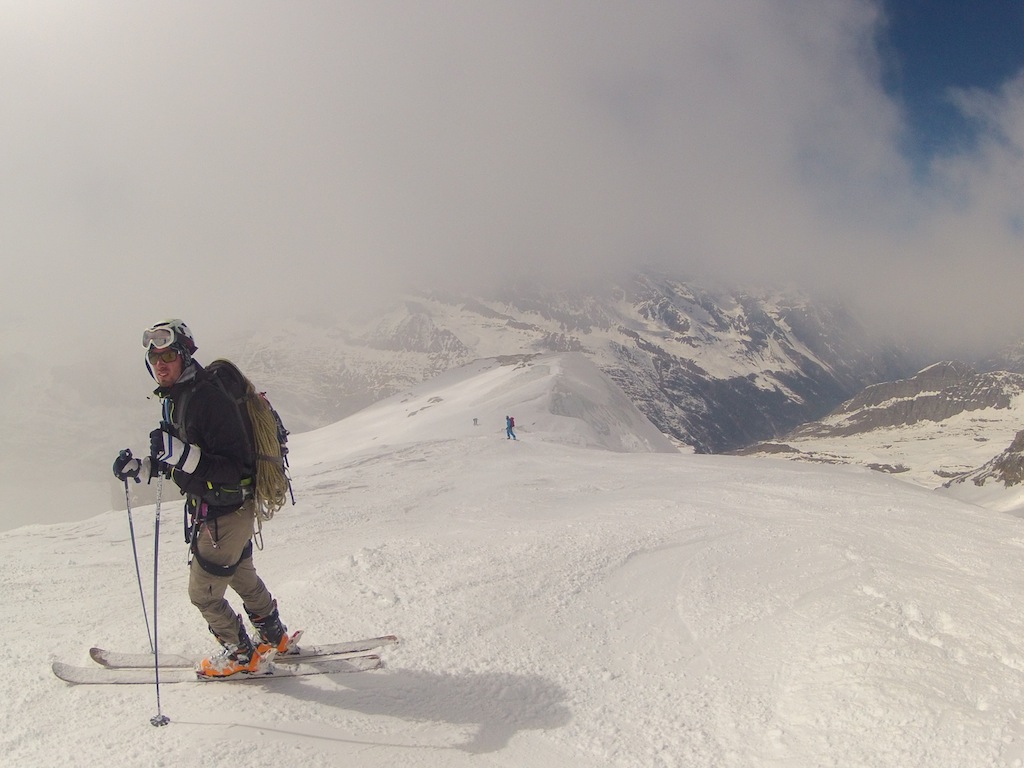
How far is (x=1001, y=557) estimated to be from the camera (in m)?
9.66

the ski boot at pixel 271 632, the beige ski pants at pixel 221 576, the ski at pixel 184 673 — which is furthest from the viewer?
the ski boot at pixel 271 632

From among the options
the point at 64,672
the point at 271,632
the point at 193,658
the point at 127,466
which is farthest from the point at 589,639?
the point at 64,672

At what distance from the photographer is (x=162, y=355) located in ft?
19.9

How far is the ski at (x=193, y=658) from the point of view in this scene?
22.1 ft

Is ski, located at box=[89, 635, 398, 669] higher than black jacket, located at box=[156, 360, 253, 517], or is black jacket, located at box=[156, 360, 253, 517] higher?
black jacket, located at box=[156, 360, 253, 517]

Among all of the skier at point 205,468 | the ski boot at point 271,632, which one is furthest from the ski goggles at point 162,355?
the ski boot at point 271,632

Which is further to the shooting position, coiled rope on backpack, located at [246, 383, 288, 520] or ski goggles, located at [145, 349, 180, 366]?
coiled rope on backpack, located at [246, 383, 288, 520]

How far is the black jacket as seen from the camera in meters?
6.02

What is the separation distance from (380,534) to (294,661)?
6868 mm

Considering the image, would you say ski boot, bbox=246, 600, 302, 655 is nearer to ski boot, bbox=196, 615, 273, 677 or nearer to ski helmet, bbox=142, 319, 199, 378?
ski boot, bbox=196, 615, 273, 677

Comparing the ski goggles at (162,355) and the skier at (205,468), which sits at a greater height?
the ski goggles at (162,355)

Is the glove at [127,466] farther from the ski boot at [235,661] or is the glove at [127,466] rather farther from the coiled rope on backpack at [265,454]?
the ski boot at [235,661]

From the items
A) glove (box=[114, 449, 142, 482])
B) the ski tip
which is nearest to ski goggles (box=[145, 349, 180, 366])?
glove (box=[114, 449, 142, 482])

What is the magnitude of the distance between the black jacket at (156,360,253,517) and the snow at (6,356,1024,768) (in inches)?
74.2
